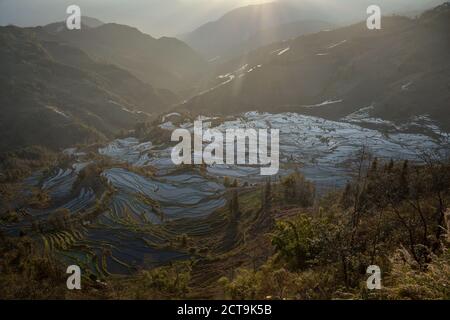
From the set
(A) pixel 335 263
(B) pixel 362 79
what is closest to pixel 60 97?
(B) pixel 362 79

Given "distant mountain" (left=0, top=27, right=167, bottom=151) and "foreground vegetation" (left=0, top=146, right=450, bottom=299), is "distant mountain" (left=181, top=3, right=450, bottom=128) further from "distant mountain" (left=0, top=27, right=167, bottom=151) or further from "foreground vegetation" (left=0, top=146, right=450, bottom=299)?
"foreground vegetation" (left=0, top=146, right=450, bottom=299)

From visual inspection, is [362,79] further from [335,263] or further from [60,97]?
[335,263]

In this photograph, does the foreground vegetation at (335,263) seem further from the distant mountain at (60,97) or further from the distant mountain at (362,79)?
the distant mountain at (60,97)

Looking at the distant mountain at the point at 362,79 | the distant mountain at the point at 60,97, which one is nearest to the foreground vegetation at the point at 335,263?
the distant mountain at the point at 362,79

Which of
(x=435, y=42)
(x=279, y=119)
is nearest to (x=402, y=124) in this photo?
(x=279, y=119)

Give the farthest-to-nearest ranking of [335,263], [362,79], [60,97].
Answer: [60,97]
[362,79]
[335,263]

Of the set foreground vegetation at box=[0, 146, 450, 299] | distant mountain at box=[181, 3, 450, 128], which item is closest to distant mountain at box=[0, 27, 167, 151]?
distant mountain at box=[181, 3, 450, 128]
